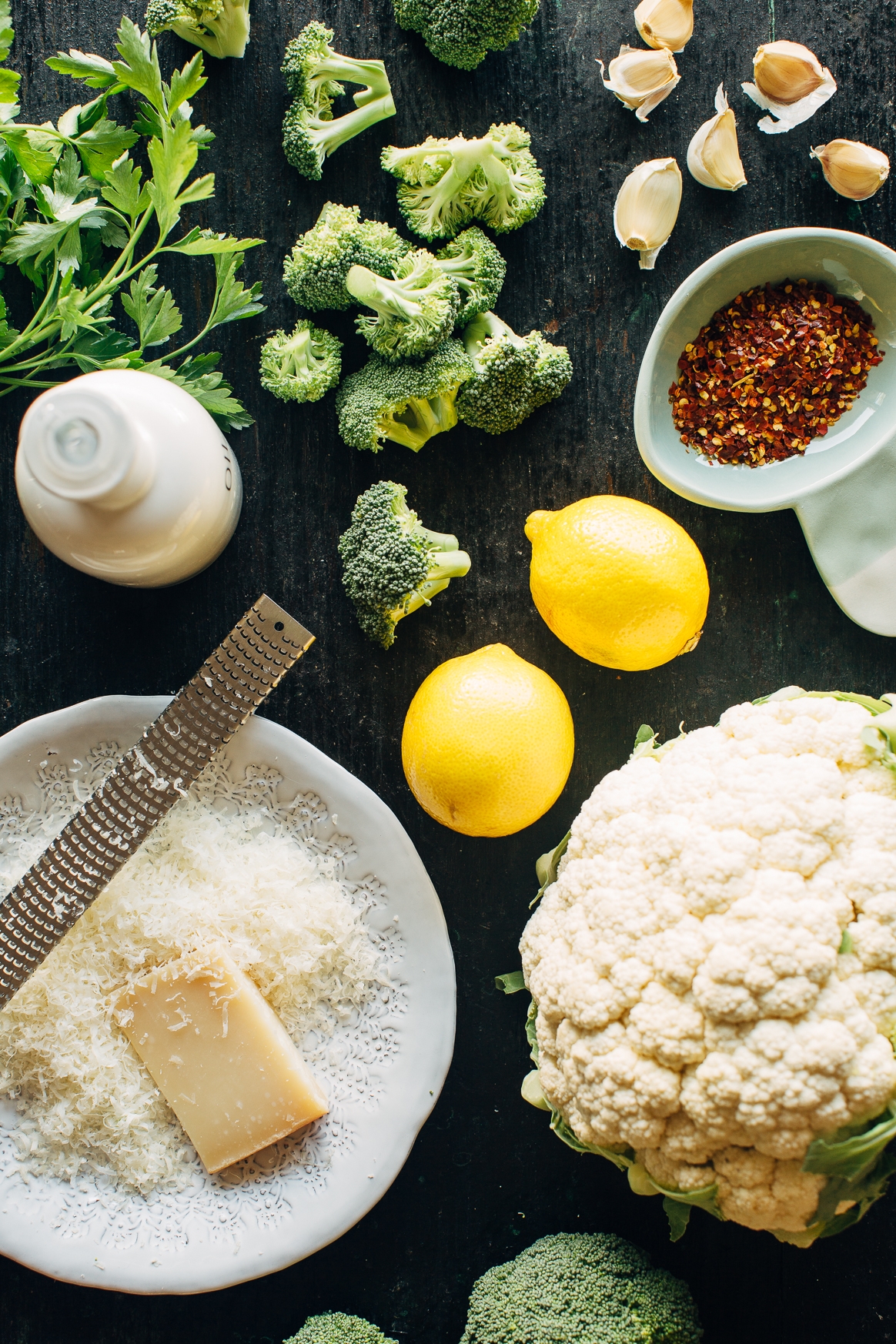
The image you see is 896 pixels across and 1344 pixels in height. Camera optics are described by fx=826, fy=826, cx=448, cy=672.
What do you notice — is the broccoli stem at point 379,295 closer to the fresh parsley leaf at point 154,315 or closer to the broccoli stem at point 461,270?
the broccoli stem at point 461,270

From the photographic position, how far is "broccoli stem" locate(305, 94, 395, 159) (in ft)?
4.65

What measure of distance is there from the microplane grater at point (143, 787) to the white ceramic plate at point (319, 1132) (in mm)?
68

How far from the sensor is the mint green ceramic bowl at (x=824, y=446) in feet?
4.42

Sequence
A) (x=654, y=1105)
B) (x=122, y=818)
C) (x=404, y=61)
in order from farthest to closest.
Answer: (x=404, y=61) → (x=122, y=818) → (x=654, y=1105)

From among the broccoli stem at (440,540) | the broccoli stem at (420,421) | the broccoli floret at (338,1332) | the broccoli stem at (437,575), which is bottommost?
the broccoli floret at (338,1332)

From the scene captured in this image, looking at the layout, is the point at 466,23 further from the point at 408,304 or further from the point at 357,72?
the point at 408,304

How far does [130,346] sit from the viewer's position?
1.43 metres

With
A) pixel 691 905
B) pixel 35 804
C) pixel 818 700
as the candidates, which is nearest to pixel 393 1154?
pixel 691 905

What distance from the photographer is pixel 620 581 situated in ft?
4.15

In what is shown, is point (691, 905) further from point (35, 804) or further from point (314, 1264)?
point (35, 804)

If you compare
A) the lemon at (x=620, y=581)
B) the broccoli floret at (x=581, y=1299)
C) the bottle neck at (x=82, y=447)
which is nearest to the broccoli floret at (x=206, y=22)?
the bottle neck at (x=82, y=447)

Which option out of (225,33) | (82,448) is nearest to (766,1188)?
(82,448)

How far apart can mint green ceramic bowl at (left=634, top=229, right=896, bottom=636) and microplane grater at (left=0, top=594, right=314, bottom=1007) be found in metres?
0.72

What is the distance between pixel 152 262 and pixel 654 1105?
162 centimetres
